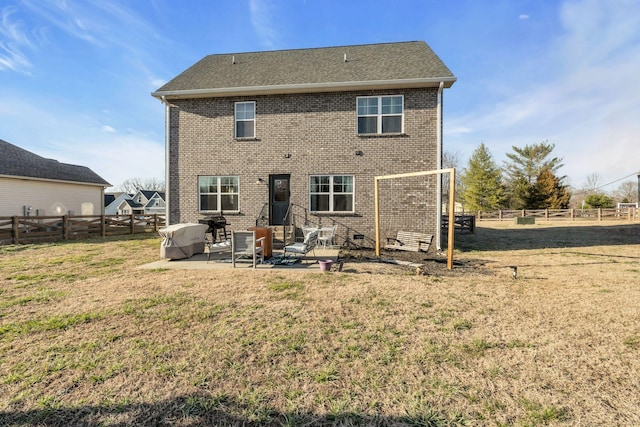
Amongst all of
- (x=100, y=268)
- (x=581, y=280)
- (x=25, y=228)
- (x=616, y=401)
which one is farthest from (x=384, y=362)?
(x=25, y=228)

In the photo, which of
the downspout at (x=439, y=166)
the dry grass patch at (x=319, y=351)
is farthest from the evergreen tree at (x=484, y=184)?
the dry grass patch at (x=319, y=351)

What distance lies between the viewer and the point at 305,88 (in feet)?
38.6

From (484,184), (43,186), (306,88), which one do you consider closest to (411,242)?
(306,88)

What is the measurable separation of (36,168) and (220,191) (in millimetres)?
15836

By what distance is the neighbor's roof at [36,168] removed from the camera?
702 inches

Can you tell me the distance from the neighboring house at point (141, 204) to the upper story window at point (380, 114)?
46173 mm

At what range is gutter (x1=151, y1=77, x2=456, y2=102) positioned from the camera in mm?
11067

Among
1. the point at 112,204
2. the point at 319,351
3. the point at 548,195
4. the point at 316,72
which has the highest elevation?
the point at 316,72

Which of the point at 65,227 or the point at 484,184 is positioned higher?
the point at 484,184

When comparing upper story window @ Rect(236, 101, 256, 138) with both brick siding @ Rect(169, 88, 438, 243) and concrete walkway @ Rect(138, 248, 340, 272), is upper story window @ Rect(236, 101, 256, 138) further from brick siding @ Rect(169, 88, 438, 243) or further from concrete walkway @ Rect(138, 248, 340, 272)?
concrete walkway @ Rect(138, 248, 340, 272)

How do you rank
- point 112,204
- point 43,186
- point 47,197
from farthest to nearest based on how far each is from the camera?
1. point 112,204
2. point 47,197
3. point 43,186

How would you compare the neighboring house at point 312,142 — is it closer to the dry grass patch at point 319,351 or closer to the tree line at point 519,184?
the dry grass patch at point 319,351

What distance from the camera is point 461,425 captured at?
2.40m

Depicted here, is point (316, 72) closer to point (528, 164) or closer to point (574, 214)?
point (574, 214)
